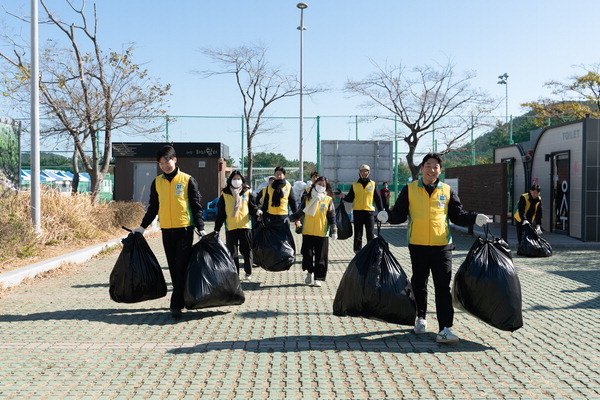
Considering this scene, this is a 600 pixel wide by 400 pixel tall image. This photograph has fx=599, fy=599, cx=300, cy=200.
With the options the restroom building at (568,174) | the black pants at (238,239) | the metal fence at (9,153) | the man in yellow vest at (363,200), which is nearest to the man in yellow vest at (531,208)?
the restroom building at (568,174)

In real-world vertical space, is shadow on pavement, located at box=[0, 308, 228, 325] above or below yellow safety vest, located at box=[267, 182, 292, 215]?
below

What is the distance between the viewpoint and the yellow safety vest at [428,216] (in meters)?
5.39

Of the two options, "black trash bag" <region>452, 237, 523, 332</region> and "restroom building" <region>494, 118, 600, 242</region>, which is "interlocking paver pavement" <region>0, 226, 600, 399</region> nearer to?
"black trash bag" <region>452, 237, 523, 332</region>

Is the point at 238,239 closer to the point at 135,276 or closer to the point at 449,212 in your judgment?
the point at 135,276

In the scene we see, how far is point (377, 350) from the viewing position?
5082mm

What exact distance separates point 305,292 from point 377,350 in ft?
9.49

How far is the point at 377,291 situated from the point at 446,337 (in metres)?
0.72

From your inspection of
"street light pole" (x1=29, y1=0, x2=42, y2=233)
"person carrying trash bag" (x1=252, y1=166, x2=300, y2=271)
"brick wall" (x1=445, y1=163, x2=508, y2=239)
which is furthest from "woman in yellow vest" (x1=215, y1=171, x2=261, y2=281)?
"brick wall" (x1=445, y1=163, x2=508, y2=239)

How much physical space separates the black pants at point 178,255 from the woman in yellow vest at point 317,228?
2227 mm

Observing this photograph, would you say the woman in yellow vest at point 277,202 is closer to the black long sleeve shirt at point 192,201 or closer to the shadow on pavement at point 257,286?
the shadow on pavement at point 257,286

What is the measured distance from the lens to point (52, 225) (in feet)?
38.1

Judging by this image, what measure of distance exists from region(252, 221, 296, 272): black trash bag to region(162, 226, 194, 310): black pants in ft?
6.56

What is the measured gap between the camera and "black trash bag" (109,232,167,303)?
6.29 metres

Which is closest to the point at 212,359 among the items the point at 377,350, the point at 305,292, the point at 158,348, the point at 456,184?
the point at 158,348
